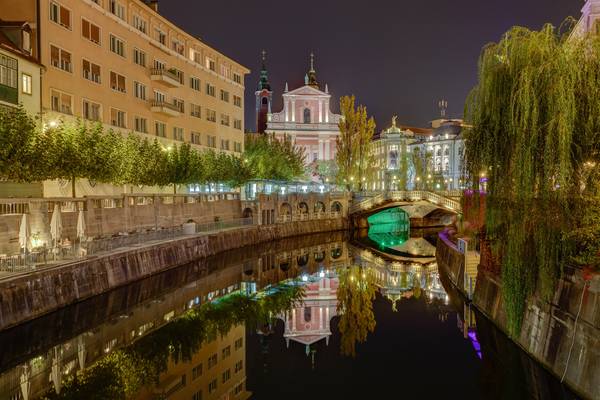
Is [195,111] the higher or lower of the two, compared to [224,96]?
lower

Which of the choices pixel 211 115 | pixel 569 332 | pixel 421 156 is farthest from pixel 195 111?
pixel 421 156

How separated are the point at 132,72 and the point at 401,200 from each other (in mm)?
41969

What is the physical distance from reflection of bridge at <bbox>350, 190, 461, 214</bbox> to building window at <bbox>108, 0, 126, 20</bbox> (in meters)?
43.7

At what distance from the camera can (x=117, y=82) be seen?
45281 mm

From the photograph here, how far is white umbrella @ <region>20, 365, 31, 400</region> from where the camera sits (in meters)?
17.1

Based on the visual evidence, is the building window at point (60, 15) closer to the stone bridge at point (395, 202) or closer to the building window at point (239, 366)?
the building window at point (239, 366)

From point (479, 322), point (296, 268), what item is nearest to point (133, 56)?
point (296, 268)

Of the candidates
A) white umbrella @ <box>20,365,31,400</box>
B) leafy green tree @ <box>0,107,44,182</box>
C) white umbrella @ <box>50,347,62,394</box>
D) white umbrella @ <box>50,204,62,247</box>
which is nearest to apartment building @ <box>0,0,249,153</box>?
leafy green tree @ <box>0,107,44,182</box>

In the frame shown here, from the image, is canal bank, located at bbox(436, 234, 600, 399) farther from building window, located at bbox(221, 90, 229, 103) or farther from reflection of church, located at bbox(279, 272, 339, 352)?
building window, located at bbox(221, 90, 229, 103)

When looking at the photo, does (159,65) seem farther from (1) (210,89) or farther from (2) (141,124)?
(1) (210,89)

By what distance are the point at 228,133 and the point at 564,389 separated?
5673 cm

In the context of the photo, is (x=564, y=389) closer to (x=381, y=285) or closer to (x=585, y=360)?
(x=585, y=360)

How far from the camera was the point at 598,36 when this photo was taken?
16750mm

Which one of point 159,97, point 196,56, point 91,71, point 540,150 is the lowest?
point 540,150
